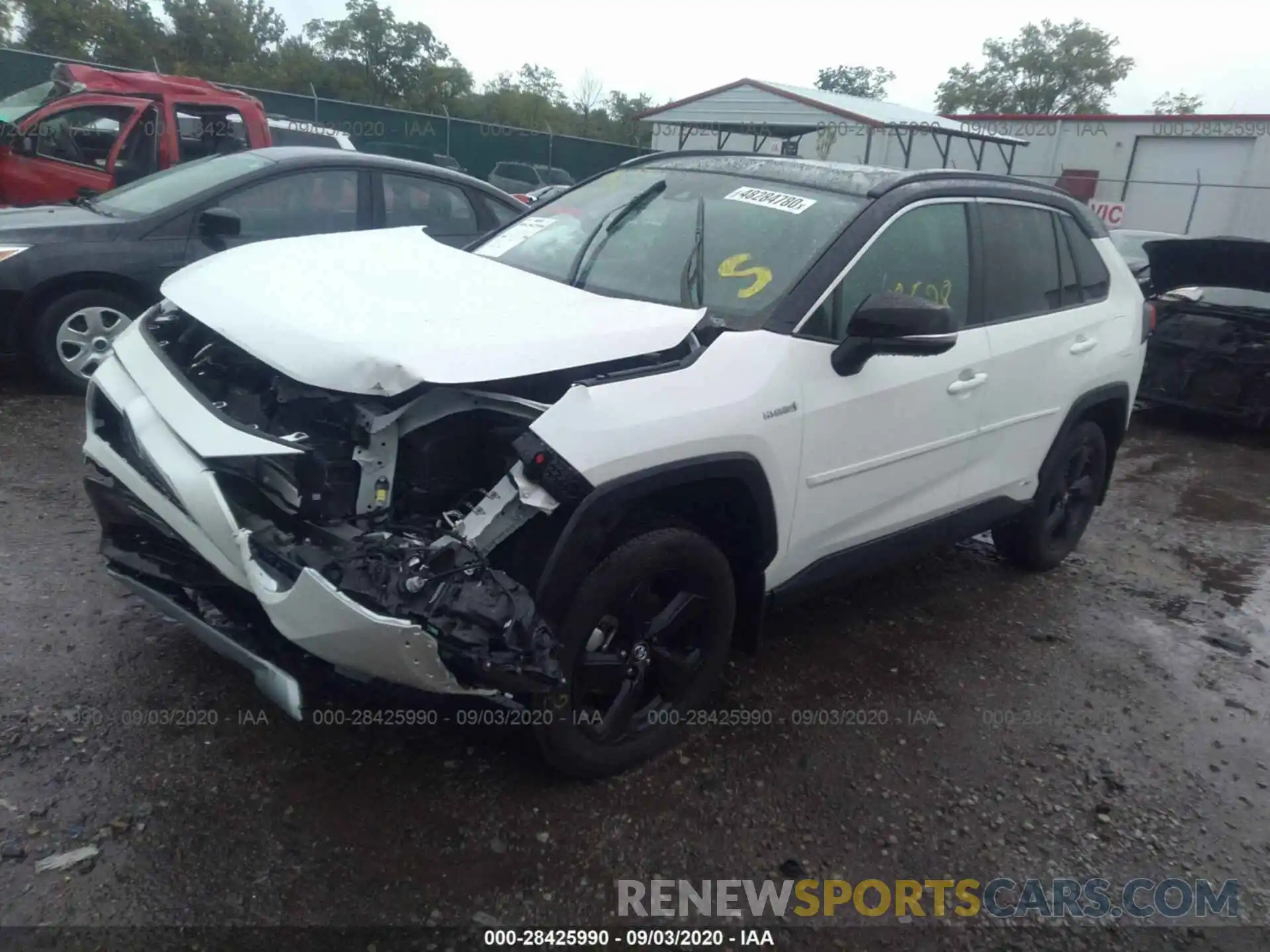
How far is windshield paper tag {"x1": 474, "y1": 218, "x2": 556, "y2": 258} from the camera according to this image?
3.78 m

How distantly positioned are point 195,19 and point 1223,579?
44.2m

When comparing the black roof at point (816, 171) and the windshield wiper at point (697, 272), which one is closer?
the windshield wiper at point (697, 272)

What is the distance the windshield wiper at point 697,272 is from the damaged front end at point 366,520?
704 millimetres

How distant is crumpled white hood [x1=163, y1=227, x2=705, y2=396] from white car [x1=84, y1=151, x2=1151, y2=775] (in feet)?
0.04

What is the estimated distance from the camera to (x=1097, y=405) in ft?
14.7

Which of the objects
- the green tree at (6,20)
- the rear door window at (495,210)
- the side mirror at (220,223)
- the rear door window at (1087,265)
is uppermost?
the green tree at (6,20)

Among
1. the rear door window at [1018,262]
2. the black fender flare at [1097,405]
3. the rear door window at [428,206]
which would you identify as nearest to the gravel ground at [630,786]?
the black fender flare at [1097,405]

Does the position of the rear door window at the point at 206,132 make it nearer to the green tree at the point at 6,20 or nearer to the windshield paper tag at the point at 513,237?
the windshield paper tag at the point at 513,237

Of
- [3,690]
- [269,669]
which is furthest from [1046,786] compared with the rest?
[3,690]

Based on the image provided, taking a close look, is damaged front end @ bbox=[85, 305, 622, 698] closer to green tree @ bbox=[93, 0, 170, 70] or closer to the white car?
the white car

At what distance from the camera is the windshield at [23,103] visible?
8.39 m

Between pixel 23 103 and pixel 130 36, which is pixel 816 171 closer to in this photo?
pixel 23 103

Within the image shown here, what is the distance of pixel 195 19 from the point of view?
38719mm

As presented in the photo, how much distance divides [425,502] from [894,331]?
146 cm
